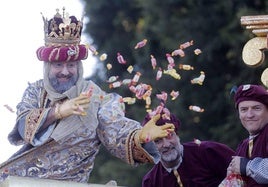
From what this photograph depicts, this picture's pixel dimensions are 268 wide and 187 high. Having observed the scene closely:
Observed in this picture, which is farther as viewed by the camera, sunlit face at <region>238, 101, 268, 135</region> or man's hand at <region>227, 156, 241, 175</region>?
sunlit face at <region>238, 101, 268, 135</region>

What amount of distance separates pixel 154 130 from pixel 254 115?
714 mm

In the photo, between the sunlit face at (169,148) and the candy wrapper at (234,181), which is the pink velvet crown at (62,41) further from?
the candy wrapper at (234,181)

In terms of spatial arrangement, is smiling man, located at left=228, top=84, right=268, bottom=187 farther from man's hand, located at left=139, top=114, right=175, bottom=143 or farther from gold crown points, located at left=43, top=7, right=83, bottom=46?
gold crown points, located at left=43, top=7, right=83, bottom=46

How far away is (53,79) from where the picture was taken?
63.7 ft

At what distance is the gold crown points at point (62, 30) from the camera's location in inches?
765

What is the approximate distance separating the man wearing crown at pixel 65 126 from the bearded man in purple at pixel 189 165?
311 mm

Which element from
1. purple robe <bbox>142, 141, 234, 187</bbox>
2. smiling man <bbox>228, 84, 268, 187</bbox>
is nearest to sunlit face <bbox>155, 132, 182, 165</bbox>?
purple robe <bbox>142, 141, 234, 187</bbox>

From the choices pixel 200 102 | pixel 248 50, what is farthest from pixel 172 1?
pixel 248 50

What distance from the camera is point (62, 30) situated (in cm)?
1944

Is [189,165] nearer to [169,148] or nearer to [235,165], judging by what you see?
[169,148]

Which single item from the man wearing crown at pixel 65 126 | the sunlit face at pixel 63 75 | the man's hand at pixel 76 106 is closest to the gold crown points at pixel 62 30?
the man wearing crown at pixel 65 126

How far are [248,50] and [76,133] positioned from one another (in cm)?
137

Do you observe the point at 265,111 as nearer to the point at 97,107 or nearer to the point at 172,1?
the point at 97,107

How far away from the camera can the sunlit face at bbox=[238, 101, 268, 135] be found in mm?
19156
